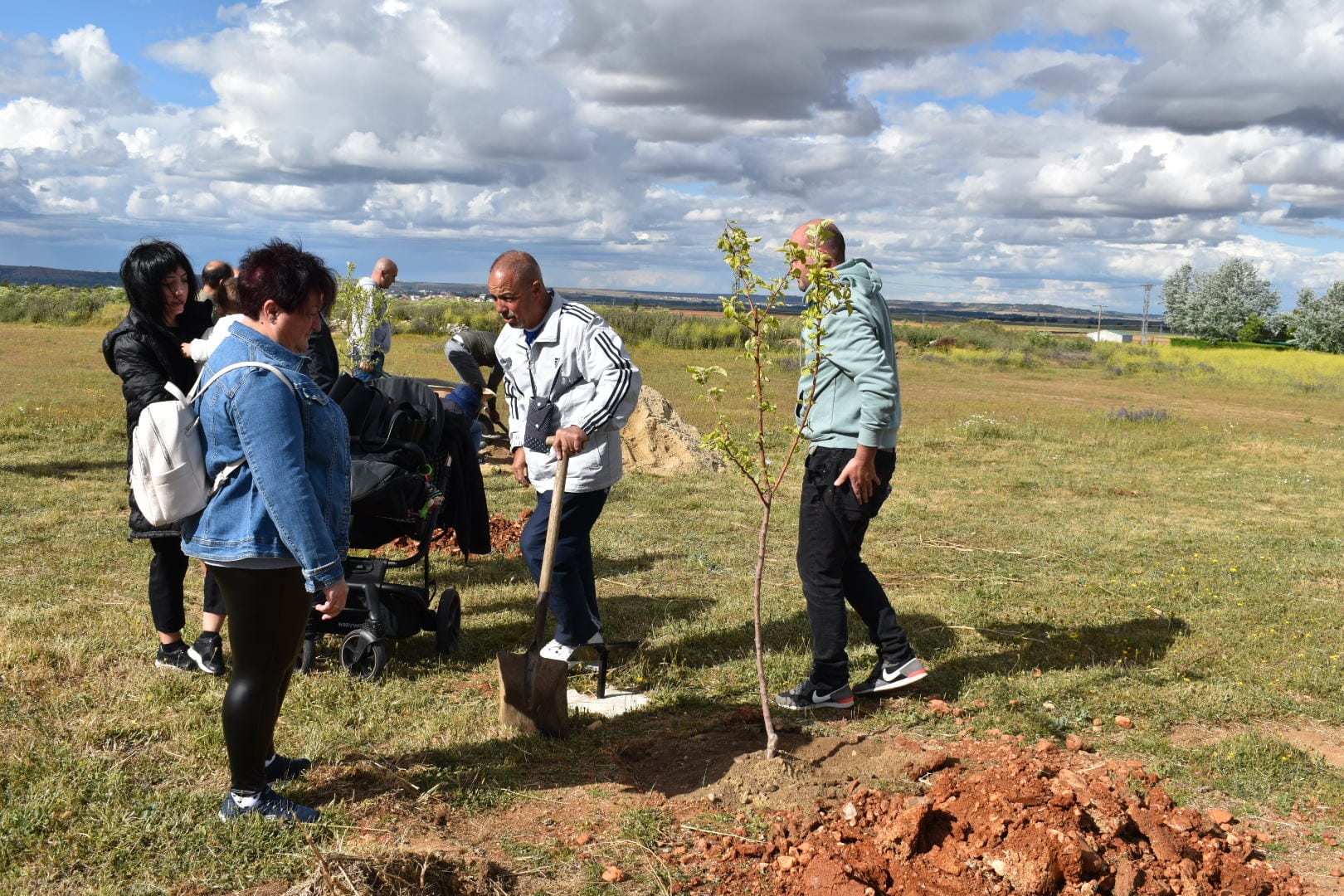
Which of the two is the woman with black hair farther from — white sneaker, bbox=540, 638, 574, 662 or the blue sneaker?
white sneaker, bbox=540, 638, 574, 662

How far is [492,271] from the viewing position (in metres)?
4.54

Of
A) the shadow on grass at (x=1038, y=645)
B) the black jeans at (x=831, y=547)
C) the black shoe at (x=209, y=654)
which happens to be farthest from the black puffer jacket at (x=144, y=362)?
the shadow on grass at (x=1038, y=645)

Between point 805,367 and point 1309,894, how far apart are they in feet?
7.92

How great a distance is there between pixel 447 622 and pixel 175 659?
4.20 feet

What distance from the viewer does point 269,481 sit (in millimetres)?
2934

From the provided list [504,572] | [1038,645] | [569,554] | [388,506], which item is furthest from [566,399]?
[1038,645]

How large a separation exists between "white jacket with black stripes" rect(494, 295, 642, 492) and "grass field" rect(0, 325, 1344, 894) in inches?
45.0

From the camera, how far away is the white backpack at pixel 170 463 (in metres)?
2.96

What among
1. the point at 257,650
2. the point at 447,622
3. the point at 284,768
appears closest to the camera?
the point at 257,650

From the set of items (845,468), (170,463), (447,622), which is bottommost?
(447,622)

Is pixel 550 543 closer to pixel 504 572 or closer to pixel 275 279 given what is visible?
pixel 275 279

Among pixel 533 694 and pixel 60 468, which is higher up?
pixel 533 694

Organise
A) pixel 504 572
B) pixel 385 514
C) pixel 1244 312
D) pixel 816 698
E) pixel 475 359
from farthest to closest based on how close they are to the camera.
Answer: pixel 1244 312, pixel 475 359, pixel 504 572, pixel 385 514, pixel 816 698

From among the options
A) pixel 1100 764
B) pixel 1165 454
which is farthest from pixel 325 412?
pixel 1165 454
